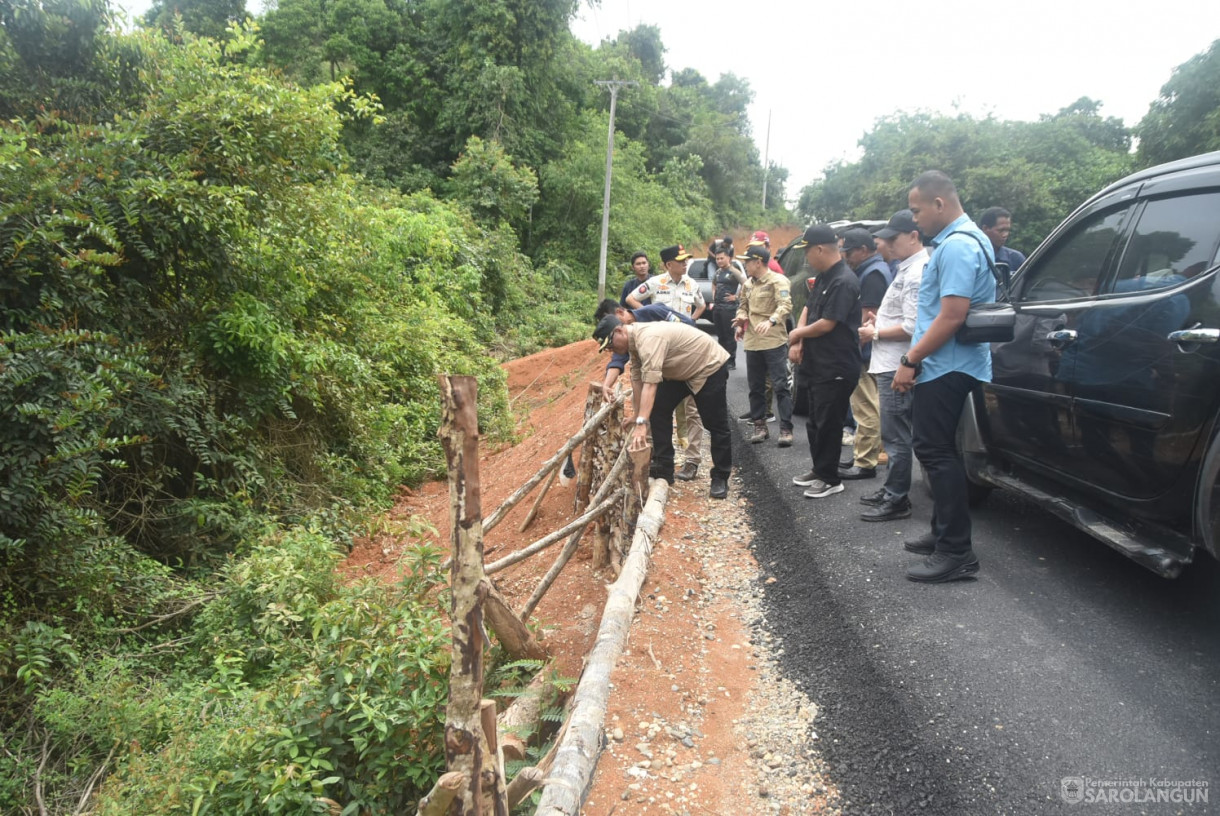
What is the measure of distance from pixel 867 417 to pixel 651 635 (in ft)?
9.42

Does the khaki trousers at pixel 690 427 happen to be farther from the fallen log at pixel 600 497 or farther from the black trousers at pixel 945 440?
the black trousers at pixel 945 440

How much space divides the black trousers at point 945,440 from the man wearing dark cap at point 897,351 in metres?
0.91

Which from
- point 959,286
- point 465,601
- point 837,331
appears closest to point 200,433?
point 465,601

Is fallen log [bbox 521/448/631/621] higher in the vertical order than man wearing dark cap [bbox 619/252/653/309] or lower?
lower

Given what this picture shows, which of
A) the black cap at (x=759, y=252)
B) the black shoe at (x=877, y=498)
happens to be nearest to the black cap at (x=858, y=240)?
the black cap at (x=759, y=252)

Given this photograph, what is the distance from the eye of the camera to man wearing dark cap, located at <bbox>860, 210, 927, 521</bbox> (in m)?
4.60

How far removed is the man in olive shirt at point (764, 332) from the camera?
21.6 feet

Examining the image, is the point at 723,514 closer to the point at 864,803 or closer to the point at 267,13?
the point at 864,803

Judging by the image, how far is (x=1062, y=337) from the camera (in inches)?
139

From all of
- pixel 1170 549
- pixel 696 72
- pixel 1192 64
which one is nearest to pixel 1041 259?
pixel 1170 549

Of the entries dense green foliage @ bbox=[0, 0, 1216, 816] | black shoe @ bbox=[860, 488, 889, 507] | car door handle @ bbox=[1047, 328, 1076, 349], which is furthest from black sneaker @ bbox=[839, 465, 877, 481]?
dense green foliage @ bbox=[0, 0, 1216, 816]

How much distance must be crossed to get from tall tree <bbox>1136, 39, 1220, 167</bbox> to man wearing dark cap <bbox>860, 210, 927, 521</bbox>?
1479 cm

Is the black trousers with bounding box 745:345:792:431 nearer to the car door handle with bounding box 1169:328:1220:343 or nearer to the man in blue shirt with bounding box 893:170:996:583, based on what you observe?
the man in blue shirt with bounding box 893:170:996:583

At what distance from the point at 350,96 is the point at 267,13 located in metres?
23.5
